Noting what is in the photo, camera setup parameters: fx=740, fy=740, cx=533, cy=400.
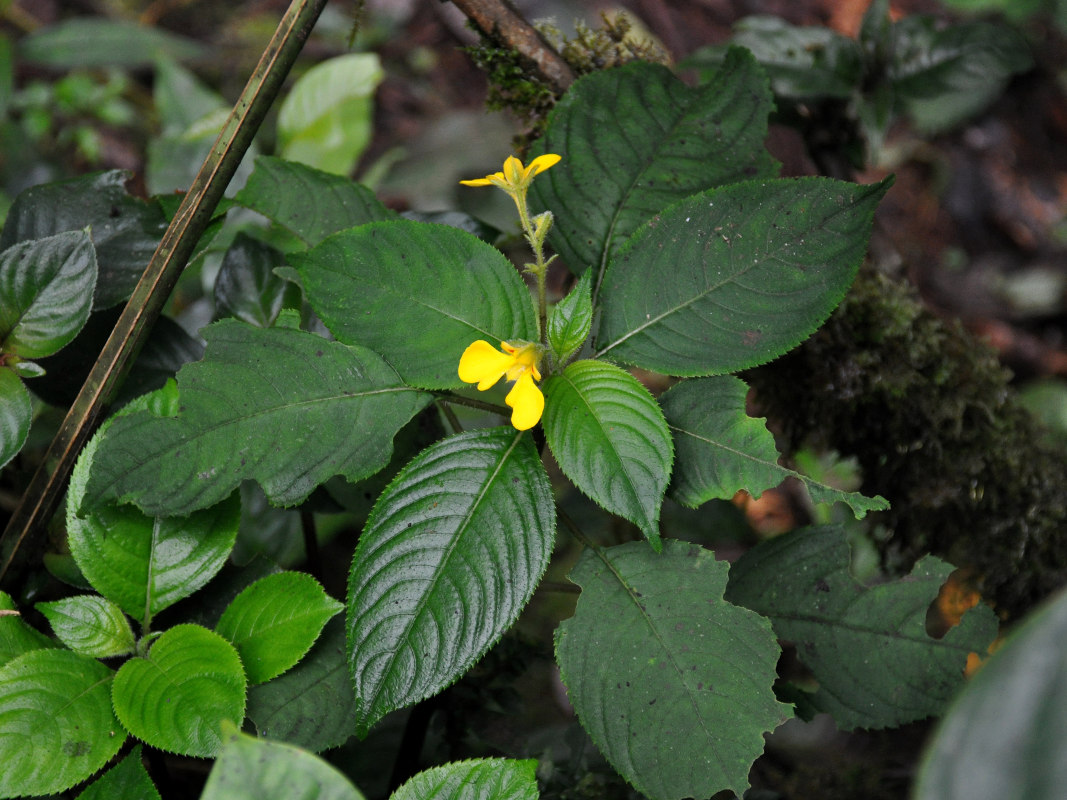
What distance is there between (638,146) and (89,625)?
114 cm

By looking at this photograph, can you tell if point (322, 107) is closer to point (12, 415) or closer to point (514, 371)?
point (12, 415)

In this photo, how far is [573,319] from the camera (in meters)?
1.06

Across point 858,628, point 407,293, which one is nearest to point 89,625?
point 407,293

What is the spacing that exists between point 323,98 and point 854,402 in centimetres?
166

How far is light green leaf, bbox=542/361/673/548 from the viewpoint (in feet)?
3.12

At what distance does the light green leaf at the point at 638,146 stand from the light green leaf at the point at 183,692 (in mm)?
795

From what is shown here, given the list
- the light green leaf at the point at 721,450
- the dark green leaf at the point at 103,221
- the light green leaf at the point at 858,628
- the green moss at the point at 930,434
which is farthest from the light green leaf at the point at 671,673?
the dark green leaf at the point at 103,221

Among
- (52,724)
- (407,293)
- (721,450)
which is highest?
(407,293)

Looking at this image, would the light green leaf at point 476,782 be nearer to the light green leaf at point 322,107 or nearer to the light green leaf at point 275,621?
the light green leaf at point 275,621

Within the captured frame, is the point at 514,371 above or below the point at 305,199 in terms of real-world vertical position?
below

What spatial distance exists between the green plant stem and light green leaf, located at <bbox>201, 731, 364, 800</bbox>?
687mm

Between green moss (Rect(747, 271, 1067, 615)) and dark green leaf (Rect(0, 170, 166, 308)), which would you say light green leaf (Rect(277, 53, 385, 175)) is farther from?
green moss (Rect(747, 271, 1067, 615))

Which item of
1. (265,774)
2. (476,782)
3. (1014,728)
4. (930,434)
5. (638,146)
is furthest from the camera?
(930,434)

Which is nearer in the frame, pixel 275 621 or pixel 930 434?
pixel 275 621
